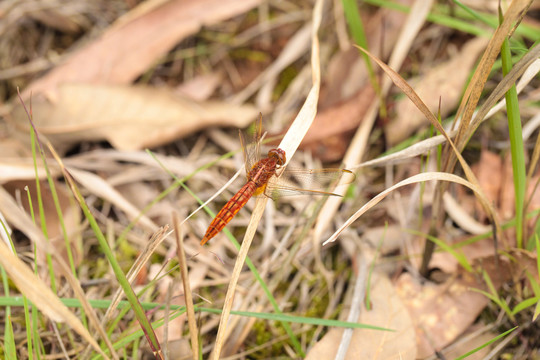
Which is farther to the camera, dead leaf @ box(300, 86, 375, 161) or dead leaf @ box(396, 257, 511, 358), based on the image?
dead leaf @ box(300, 86, 375, 161)

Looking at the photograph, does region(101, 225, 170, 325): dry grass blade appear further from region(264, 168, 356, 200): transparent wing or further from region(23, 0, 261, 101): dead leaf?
region(23, 0, 261, 101): dead leaf

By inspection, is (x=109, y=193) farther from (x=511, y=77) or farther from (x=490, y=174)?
(x=490, y=174)

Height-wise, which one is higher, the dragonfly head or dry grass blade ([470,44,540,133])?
dry grass blade ([470,44,540,133])

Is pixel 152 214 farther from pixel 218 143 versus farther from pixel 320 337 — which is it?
pixel 320 337

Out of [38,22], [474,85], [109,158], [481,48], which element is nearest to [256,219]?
[474,85]

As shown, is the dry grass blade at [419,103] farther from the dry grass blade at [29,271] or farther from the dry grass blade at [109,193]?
the dry grass blade at [109,193]

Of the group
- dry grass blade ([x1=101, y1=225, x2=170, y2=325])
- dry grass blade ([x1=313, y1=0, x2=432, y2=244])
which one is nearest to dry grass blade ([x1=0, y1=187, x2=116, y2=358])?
dry grass blade ([x1=101, y1=225, x2=170, y2=325])
